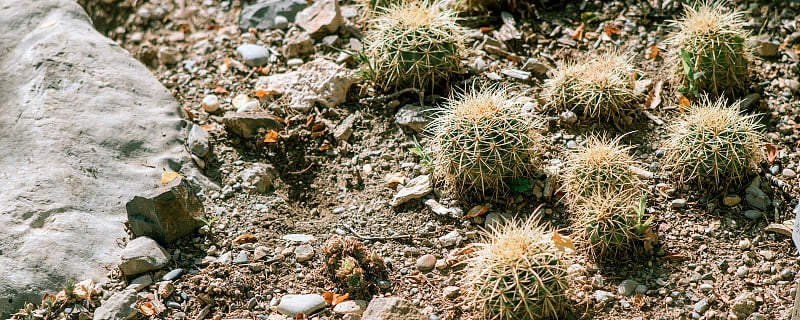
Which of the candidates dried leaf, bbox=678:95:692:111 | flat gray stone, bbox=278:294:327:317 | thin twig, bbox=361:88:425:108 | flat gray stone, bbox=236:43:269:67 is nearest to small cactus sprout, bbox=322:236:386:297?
flat gray stone, bbox=278:294:327:317

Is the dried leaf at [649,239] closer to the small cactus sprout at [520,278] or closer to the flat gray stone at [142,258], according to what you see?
the small cactus sprout at [520,278]

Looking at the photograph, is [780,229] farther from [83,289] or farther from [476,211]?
[83,289]

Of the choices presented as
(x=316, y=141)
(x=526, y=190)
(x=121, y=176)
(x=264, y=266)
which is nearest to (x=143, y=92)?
(x=121, y=176)

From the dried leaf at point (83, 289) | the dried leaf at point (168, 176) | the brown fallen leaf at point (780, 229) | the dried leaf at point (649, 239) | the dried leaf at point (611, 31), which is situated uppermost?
the dried leaf at point (611, 31)

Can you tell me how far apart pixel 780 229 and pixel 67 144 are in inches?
155

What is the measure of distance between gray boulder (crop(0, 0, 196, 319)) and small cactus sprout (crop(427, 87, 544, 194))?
5.30ft

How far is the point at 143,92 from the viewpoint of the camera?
14.3 ft

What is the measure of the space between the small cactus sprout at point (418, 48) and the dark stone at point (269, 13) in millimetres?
1214

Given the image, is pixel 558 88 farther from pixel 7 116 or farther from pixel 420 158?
pixel 7 116

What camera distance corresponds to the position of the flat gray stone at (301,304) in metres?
3.25

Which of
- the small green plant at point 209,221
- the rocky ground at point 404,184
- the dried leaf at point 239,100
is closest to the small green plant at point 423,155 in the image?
the rocky ground at point 404,184

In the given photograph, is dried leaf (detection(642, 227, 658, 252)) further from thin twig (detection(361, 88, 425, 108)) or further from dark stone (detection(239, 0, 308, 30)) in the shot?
dark stone (detection(239, 0, 308, 30))

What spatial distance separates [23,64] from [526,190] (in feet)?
10.7

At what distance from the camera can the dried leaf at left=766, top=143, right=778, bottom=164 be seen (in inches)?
152
